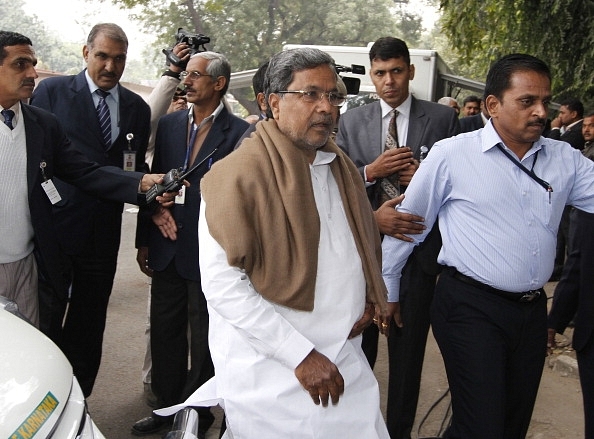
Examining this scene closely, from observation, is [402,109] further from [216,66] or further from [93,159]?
[93,159]

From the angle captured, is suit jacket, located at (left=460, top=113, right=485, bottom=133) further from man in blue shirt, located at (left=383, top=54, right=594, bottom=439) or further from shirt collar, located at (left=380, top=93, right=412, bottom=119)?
man in blue shirt, located at (left=383, top=54, right=594, bottom=439)

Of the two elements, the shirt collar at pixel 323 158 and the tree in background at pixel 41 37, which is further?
the tree in background at pixel 41 37


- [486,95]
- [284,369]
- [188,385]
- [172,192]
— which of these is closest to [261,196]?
[284,369]

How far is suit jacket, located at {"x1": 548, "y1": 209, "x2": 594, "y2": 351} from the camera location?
385 cm

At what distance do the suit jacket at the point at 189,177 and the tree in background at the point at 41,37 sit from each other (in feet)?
186

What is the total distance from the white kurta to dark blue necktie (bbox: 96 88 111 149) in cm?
222

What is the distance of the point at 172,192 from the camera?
4.47m

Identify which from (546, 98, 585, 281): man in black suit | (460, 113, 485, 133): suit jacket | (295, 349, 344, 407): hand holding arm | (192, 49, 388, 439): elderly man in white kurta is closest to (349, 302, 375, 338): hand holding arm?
(192, 49, 388, 439): elderly man in white kurta

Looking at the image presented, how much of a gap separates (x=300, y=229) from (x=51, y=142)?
7.07 feet

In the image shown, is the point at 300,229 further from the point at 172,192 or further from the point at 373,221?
the point at 172,192

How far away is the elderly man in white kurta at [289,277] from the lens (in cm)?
270

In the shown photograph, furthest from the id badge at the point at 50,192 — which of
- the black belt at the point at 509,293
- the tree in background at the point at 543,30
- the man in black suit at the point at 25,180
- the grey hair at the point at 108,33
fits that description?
the tree in background at the point at 543,30

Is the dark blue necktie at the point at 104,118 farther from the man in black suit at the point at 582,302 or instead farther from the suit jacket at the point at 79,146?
the man in black suit at the point at 582,302

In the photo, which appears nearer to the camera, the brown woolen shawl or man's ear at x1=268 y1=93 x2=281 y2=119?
the brown woolen shawl
